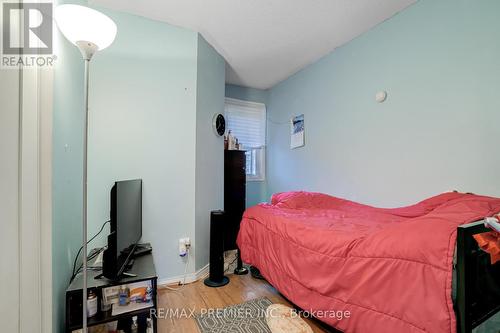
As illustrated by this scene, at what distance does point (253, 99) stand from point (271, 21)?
174 centimetres

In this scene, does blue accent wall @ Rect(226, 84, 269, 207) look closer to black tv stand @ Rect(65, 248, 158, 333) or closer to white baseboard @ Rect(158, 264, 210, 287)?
white baseboard @ Rect(158, 264, 210, 287)

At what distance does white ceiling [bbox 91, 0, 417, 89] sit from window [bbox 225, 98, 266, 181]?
36.5 inches

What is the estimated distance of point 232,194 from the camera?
303 centimetres

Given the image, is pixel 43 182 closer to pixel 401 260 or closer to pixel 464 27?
pixel 401 260

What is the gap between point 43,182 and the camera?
1.07 meters

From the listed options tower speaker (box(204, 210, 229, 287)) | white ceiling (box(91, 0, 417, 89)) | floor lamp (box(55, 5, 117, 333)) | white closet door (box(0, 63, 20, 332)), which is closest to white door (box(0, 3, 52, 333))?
white closet door (box(0, 63, 20, 332))

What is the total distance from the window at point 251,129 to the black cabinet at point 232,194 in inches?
26.8

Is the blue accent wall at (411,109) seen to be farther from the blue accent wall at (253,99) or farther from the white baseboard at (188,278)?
the white baseboard at (188,278)

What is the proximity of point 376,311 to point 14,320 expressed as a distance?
1.66 meters

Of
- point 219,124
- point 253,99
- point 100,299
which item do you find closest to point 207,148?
point 219,124

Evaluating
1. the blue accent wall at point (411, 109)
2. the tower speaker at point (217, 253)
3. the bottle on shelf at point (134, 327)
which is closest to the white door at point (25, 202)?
the bottle on shelf at point (134, 327)

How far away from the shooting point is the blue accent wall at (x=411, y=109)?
4.99 feet

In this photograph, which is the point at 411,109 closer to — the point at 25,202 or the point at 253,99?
the point at 253,99

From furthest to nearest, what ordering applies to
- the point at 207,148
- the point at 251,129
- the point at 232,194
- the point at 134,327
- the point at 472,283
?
1. the point at 251,129
2. the point at 232,194
3. the point at 207,148
4. the point at 134,327
5. the point at 472,283
